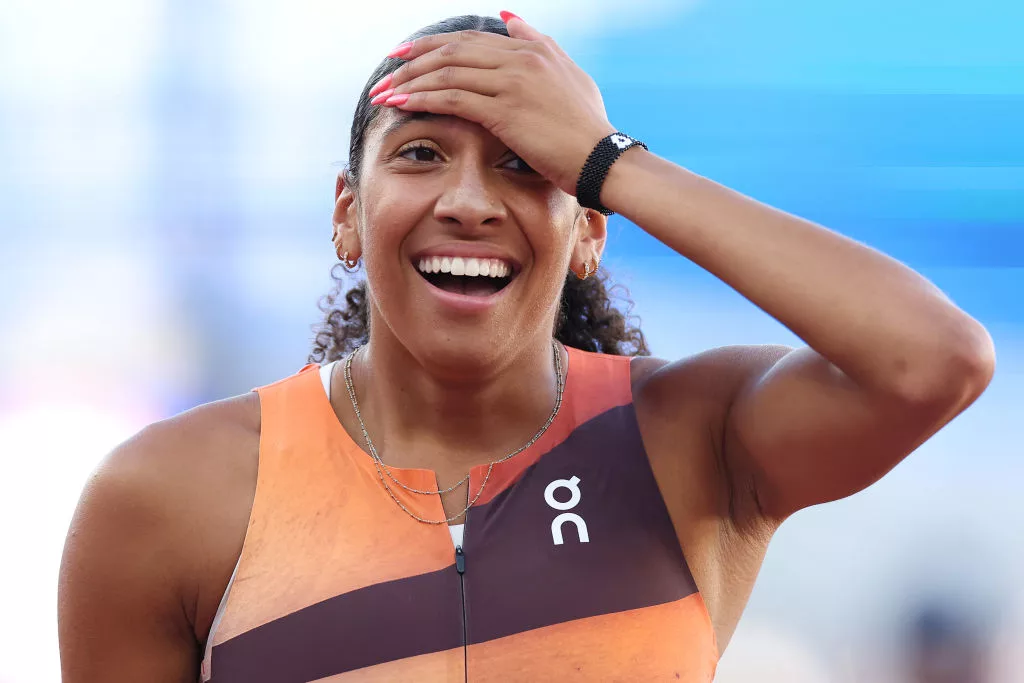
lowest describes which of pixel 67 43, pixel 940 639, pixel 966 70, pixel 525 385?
pixel 940 639

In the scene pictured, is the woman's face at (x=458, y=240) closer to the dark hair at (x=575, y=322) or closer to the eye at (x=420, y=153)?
the eye at (x=420, y=153)

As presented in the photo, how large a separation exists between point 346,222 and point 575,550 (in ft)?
2.40

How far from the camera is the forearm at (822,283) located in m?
1.34

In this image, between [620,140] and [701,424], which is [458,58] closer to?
[620,140]

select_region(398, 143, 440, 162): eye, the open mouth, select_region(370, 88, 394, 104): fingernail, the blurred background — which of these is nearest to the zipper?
the open mouth

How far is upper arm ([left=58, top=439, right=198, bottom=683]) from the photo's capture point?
5.32 feet

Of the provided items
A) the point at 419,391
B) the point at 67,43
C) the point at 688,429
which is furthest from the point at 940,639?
the point at 67,43

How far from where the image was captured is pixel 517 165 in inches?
65.2

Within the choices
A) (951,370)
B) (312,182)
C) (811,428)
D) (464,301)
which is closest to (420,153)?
(464,301)

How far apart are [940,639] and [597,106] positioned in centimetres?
246

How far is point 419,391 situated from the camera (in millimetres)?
1805

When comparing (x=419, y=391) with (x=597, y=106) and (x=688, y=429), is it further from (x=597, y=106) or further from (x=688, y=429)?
(x=597, y=106)

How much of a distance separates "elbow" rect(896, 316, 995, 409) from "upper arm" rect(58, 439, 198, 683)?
113 cm

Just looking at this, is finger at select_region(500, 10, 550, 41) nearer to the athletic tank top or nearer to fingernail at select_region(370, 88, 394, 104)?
fingernail at select_region(370, 88, 394, 104)
